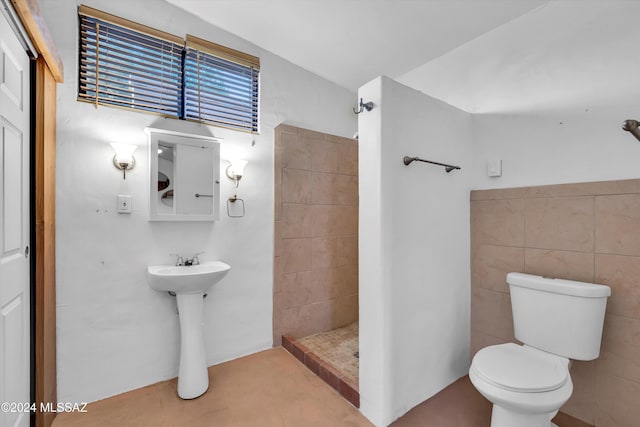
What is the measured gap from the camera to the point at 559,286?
1490 millimetres

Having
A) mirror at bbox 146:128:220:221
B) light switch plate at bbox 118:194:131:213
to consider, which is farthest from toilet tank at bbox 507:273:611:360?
light switch plate at bbox 118:194:131:213

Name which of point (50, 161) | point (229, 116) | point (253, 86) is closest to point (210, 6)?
point (253, 86)

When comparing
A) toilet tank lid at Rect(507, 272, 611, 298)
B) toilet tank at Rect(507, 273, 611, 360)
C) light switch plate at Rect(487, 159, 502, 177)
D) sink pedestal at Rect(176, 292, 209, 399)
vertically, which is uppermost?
light switch plate at Rect(487, 159, 502, 177)

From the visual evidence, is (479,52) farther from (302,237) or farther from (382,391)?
(382,391)

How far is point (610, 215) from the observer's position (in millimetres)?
1478

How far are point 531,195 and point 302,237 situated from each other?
170cm

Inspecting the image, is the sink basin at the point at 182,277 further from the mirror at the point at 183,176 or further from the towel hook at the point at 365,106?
the towel hook at the point at 365,106

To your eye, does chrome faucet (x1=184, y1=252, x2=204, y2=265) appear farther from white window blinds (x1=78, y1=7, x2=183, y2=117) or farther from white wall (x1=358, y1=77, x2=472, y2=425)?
white wall (x1=358, y1=77, x2=472, y2=425)

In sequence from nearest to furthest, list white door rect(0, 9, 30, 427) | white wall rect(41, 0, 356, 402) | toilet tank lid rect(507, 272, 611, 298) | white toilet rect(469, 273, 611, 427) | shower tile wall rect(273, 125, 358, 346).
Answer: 1. white door rect(0, 9, 30, 427)
2. white toilet rect(469, 273, 611, 427)
3. toilet tank lid rect(507, 272, 611, 298)
4. white wall rect(41, 0, 356, 402)
5. shower tile wall rect(273, 125, 358, 346)

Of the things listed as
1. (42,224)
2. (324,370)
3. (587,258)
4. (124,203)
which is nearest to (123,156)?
(124,203)

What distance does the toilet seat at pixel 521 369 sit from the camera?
124 cm

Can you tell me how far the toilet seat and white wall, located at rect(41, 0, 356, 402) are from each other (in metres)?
1.65

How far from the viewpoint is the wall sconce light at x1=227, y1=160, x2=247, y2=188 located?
221cm

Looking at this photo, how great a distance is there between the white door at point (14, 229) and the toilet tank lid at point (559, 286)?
244 centimetres
